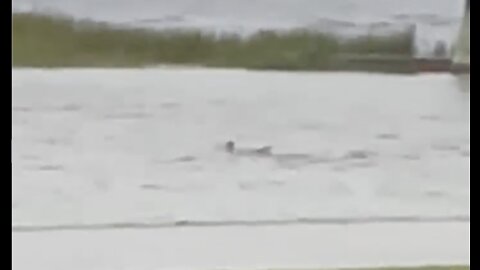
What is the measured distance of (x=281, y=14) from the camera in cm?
110

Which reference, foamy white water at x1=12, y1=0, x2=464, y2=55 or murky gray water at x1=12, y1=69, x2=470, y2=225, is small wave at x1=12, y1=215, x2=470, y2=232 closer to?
murky gray water at x1=12, y1=69, x2=470, y2=225

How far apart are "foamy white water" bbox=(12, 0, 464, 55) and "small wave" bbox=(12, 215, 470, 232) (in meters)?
0.23

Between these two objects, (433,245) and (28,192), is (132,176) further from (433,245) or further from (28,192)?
(433,245)

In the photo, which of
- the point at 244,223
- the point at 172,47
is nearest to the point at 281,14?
the point at 172,47

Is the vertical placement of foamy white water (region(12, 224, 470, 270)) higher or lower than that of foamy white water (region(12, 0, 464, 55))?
lower

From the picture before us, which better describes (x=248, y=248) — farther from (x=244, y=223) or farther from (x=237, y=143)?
(x=237, y=143)

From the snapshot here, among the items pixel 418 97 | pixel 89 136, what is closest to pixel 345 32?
pixel 418 97

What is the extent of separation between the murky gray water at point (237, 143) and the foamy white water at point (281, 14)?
0.06 m

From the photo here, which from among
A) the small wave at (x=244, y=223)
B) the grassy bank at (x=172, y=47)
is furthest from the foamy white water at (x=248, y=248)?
the grassy bank at (x=172, y=47)

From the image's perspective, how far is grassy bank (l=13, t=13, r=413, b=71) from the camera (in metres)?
1.06

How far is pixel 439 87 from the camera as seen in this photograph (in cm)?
113

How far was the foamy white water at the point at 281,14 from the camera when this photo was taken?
3.53ft

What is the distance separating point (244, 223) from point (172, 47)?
25 cm

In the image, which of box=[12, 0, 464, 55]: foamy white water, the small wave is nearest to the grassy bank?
box=[12, 0, 464, 55]: foamy white water
